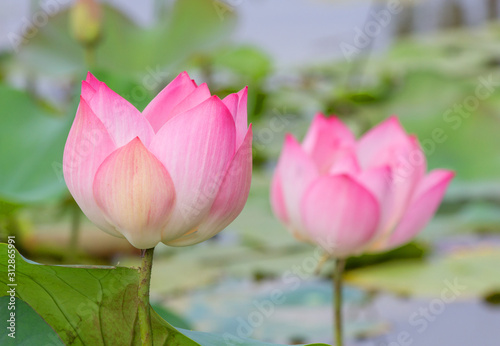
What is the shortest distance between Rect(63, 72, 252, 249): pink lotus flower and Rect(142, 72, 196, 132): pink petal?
0.07ft

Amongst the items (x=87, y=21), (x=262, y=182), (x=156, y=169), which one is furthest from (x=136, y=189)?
(x=262, y=182)

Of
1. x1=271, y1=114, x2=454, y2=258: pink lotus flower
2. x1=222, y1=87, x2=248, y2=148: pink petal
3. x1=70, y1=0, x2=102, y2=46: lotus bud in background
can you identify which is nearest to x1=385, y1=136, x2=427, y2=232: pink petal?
x1=271, y1=114, x2=454, y2=258: pink lotus flower

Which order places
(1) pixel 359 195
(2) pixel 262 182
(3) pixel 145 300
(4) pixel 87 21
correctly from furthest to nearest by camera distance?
(2) pixel 262 182
(4) pixel 87 21
(1) pixel 359 195
(3) pixel 145 300

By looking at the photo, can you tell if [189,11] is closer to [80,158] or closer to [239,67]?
[239,67]

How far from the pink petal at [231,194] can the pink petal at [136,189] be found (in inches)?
0.9

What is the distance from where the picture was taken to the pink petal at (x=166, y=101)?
33 centimetres

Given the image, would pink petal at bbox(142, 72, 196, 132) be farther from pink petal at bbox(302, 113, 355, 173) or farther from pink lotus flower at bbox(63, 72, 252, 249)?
pink petal at bbox(302, 113, 355, 173)

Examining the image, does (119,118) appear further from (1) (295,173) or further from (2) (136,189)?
(1) (295,173)

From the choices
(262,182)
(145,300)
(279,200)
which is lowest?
(262,182)

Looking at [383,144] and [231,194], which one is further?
[383,144]

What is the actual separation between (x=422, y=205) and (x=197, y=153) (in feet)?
0.96

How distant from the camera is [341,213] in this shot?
50 cm

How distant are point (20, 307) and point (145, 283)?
96 millimetres

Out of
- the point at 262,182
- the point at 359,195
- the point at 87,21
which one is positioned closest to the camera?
the point at 359,195
